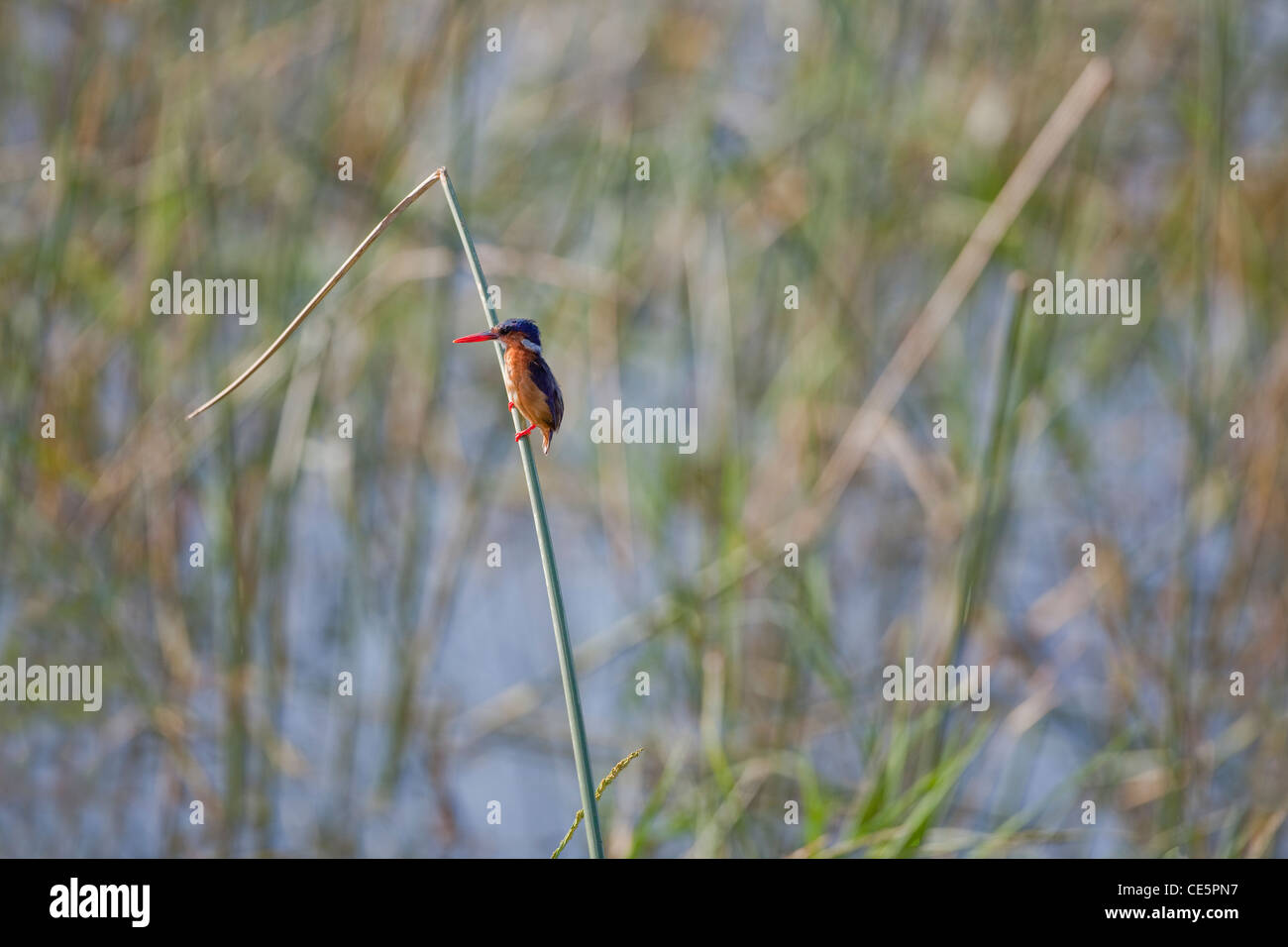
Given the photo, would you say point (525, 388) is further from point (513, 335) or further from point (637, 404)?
point (637, 404)

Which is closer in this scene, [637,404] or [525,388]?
[525,388]

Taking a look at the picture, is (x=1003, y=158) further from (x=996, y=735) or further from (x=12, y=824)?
(x=12, y=824)

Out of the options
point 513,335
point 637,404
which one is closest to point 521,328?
point 513,335

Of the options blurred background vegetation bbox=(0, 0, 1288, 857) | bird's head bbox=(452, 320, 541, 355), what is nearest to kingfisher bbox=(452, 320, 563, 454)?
bird's head bbox=(452, 320, 541, 355)

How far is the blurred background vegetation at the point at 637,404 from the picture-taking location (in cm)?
185

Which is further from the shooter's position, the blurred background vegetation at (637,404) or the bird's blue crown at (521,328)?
the blurred background vegetation at (637,404)

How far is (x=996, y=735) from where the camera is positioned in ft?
6.89

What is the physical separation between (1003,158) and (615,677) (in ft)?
3.61

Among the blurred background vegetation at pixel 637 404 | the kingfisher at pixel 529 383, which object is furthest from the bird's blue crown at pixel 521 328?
the blurred background vegetation at pixel 637 404

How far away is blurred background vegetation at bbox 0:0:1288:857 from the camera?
6.07ft

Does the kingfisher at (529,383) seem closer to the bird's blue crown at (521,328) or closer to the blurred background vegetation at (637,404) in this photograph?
the bird's blue crown at (521,328)

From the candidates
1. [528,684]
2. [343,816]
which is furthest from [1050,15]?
[343,816]

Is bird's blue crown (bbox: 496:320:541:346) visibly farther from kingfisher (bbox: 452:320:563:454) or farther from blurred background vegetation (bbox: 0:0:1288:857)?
blurred background vegetation (bbox: 0:0:1288:857)

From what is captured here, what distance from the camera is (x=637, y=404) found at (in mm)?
2133
